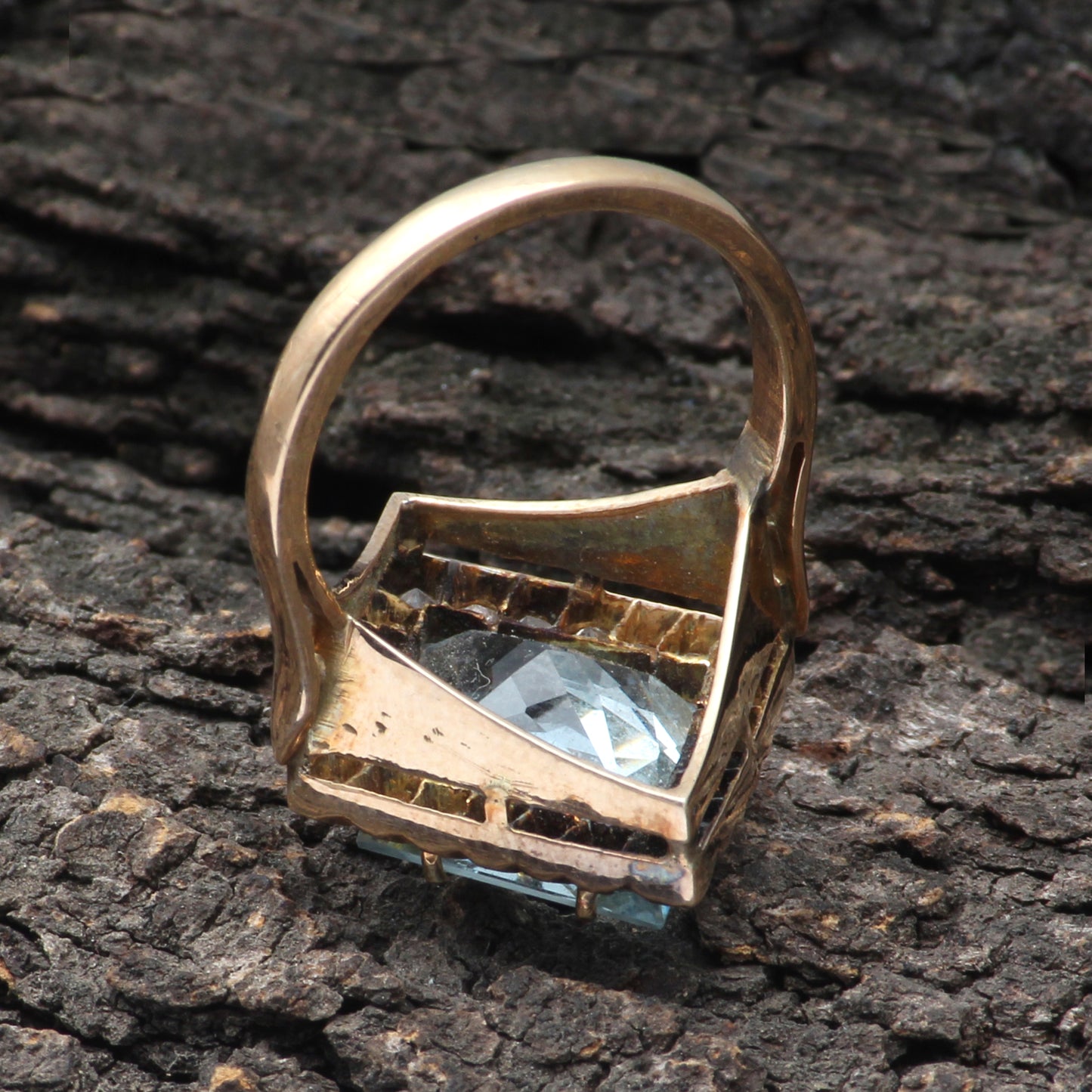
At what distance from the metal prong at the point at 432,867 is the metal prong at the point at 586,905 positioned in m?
0.15

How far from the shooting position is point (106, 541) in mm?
1729

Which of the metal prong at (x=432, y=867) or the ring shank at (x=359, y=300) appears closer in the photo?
the ring shank at (x=359, y=300)

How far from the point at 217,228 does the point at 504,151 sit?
1.78ft

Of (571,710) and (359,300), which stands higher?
(359,300)

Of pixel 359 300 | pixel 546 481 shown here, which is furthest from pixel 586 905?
pixel 546 481

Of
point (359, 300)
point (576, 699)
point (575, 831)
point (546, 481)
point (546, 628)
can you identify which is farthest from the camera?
point (546, 481)

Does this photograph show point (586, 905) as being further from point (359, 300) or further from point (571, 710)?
point (359, 300)

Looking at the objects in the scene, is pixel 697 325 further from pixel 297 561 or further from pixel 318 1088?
pixel 318 1088

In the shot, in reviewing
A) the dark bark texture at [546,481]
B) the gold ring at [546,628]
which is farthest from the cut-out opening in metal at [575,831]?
the dark bark texture at [546,481]

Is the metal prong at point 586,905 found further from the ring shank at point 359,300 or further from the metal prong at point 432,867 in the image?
the ring shank at point 359,300

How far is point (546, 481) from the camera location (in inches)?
73.4

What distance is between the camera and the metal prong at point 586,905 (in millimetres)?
1222

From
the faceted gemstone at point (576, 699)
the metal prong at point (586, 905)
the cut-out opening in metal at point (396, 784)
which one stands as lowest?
the metal prong at point (586, 905)

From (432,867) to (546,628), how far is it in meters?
0.32
